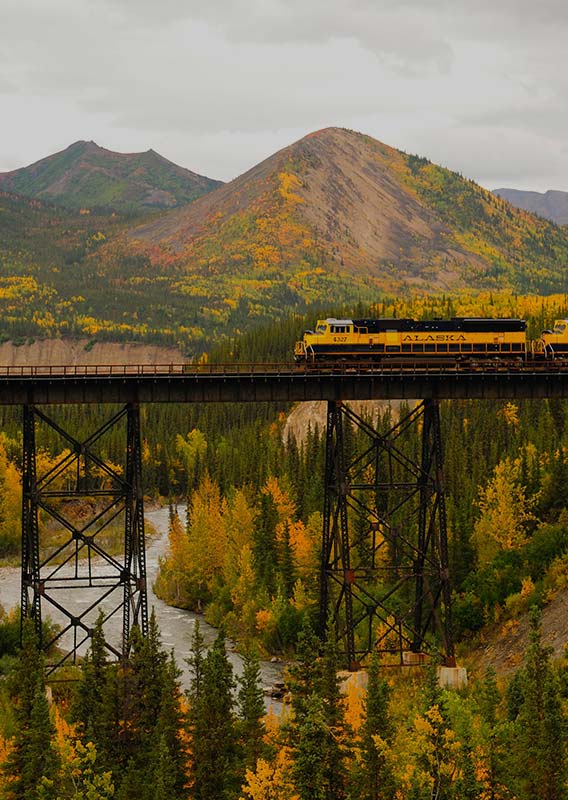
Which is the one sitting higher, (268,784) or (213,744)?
(213,744)

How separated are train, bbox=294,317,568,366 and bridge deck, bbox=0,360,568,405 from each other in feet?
7.58

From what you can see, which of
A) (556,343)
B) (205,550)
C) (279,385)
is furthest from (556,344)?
(205,550)

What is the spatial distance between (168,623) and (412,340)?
24.3m

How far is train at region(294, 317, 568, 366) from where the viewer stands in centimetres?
5231

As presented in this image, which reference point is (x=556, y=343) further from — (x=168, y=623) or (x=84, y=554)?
(x=84, y=554)

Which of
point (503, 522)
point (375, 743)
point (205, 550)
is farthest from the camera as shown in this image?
point (205, 550)

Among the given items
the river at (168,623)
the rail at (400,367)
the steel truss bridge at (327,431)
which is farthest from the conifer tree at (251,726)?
the rail at (400,367)

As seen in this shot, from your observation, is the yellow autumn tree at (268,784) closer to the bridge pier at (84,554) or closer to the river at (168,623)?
the bridge pier at (84,554)

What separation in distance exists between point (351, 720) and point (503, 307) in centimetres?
13142

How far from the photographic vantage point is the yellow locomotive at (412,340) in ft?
172

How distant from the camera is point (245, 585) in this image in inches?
2670

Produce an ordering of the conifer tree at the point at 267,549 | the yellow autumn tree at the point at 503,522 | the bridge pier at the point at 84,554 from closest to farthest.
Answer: the bridge pier at the point at 84,554 → the yellow autumn tree at the point at 503,522 → the conifer tree at the point at 267,549

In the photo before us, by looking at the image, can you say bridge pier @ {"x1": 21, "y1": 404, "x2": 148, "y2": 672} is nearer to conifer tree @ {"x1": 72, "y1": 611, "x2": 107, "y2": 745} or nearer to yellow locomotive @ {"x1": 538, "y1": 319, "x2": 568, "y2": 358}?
conifer tree @ {"x1": 72, "y1": 611, "x2": 107, "y2": 745}

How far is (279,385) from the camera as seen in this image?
158 ft
